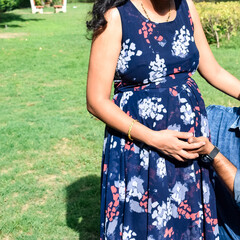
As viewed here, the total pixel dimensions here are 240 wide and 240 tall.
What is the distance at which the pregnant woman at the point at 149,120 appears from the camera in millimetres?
1840

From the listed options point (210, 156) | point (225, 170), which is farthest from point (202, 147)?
Result: point (225, 170)

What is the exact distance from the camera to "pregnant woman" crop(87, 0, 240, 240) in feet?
6.04

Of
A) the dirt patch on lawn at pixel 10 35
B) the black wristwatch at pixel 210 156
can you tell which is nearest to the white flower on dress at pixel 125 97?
the black wristwatch at pixel 210 156

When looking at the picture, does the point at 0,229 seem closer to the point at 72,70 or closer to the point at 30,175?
the point at 30,175

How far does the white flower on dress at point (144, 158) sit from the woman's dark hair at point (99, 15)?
0.60m

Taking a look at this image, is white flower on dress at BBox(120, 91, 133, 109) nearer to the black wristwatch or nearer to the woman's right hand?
the woman's right hand

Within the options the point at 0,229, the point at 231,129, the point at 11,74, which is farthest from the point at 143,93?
the point at 11,74

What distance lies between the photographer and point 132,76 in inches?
74.5

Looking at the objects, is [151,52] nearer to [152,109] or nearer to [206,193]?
[152,109]

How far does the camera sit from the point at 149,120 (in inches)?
75.8

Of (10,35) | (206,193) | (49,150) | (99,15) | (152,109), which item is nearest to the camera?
(99,15)

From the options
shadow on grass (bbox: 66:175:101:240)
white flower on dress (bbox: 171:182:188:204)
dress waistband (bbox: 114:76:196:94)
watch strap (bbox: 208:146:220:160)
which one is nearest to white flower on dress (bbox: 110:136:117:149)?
dress waistband (bbox: 114:76:196:94)

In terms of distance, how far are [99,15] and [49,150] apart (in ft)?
11.1

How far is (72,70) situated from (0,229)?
21.1 ft
